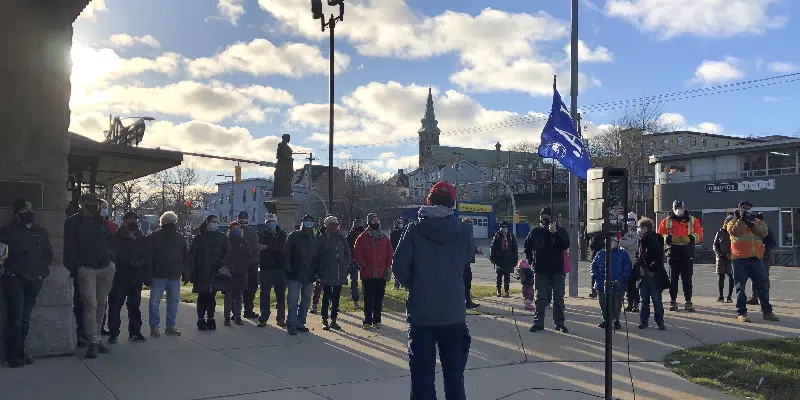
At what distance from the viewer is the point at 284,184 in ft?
59.8

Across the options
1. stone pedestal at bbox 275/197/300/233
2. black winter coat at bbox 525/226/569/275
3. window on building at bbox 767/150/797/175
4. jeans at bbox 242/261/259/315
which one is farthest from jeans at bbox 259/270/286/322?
window on building at bbox 767/150/797/175

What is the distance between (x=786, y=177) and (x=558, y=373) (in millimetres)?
36415

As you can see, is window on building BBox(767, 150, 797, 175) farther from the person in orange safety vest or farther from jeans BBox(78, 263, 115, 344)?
jeans BBox(78, 263, 115, 344)

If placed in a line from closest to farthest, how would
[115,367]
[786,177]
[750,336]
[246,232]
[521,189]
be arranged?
[115,367], [750,336], [246,232], [786,177], [521,189]

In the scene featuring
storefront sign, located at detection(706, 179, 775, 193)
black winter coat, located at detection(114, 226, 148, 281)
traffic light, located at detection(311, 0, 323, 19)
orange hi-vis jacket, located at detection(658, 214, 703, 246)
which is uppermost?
traffic light, located at detection(311, 0, 323, 19)

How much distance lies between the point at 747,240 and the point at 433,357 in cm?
721

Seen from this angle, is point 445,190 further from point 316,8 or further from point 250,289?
point 316,8

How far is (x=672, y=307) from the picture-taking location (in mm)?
11836

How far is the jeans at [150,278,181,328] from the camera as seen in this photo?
936 cm

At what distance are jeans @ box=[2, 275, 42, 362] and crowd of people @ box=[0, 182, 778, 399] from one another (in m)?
0.01

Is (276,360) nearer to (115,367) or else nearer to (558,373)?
(115,367)

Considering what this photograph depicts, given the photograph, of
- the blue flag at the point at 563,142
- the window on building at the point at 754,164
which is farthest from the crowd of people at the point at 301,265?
the window on building at the point at 754,164

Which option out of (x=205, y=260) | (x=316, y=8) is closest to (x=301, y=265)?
(x=205, y=260)

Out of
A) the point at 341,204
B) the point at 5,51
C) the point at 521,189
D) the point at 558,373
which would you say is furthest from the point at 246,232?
the point at 521,189
